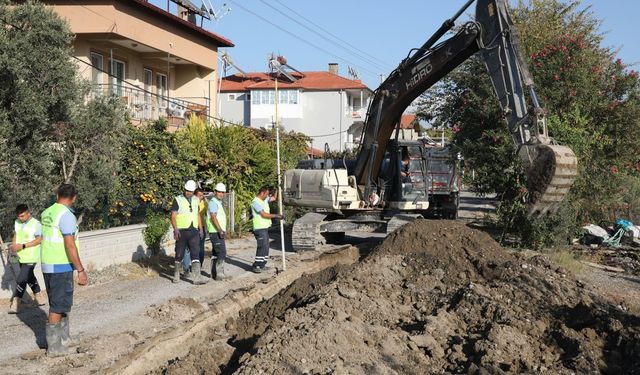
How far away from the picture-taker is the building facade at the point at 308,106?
49000mm

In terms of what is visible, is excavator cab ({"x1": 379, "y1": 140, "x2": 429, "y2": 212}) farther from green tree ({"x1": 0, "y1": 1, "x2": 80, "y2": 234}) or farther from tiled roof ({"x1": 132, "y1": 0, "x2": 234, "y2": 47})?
tiled roof ({"x1": 132, "y1": 0, "x2": 234, "y2": 47})

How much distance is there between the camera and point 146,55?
23.7 m

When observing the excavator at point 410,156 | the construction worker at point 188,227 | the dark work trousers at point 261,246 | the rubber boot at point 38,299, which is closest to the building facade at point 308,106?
the excavator at point 410,156

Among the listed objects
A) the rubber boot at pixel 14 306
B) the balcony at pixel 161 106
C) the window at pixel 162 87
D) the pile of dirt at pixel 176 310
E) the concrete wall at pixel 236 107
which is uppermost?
the concrete wall at pixel 236 107

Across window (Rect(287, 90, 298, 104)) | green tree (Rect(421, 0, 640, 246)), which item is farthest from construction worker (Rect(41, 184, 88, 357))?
window (Rect(287, 90, 298, 104))

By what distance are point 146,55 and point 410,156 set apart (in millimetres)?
12054

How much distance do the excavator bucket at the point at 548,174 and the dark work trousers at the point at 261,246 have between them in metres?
4.85

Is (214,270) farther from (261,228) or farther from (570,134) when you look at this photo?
(570,134)

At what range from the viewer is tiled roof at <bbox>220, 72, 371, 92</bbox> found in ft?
160

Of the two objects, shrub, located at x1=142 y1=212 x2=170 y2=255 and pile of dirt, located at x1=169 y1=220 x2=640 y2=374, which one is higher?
shrub, located at x1=142 y1=212 x2=170 y2=255

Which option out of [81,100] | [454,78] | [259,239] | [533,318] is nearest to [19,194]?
[81,100]

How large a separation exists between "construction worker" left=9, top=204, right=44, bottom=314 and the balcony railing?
12.2 m

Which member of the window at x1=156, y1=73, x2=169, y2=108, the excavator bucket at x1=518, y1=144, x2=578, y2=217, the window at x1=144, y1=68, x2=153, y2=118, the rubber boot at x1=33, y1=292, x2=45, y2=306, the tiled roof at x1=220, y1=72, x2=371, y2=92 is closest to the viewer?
the rubber boot at x1=33, y1=292, x2=45, y2=306

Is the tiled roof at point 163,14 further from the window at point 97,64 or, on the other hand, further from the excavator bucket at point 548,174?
the excavator bucket at point 548,174
